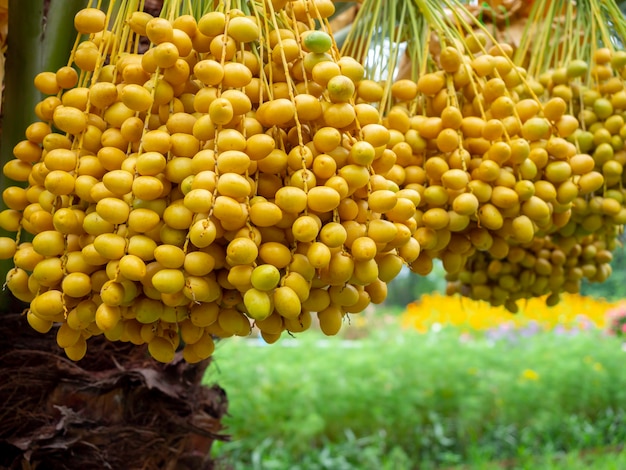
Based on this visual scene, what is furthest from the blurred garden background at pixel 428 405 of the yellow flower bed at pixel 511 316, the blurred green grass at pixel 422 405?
the yellow flower bed at pixel 511 316

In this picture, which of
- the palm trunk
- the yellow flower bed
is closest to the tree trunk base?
the palm trunk

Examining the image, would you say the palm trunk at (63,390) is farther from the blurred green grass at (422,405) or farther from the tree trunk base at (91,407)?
Answer: the blurred green grass at (422,405)

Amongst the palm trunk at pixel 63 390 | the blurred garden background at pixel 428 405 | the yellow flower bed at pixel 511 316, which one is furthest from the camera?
the yellow flower bed at pixel 511 316

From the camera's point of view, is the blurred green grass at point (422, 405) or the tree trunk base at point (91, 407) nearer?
the tree trunk base at point (91, 407)

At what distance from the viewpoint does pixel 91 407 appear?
1.11m

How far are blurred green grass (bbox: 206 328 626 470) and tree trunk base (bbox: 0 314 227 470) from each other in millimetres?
3011

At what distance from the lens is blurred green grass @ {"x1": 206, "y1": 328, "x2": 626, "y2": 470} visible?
4344 mm

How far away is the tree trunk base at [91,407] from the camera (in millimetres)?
1039

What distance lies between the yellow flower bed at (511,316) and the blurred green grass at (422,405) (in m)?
0.82

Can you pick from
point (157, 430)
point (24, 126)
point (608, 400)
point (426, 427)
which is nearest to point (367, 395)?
point (426, 427)

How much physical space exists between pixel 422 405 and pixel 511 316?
61.2 inches

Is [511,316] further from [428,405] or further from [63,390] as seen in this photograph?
[63,390]

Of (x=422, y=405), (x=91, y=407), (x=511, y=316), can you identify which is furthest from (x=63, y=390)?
(x=511, y=316)

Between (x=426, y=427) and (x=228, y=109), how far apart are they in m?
4.49
